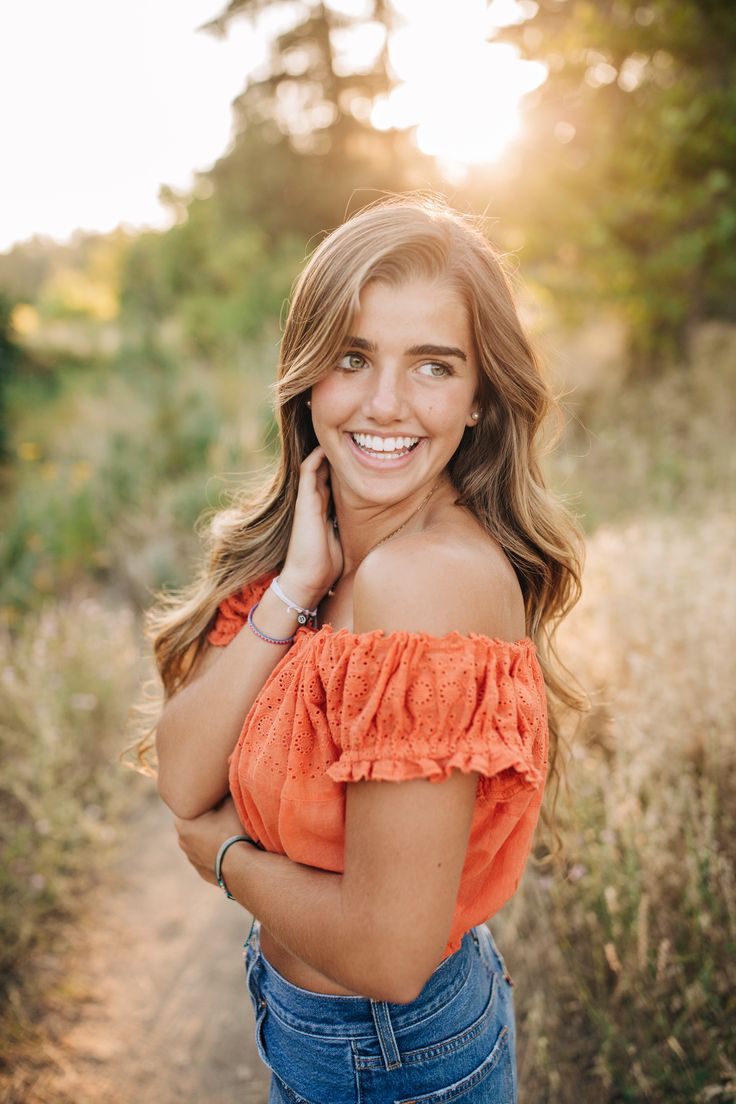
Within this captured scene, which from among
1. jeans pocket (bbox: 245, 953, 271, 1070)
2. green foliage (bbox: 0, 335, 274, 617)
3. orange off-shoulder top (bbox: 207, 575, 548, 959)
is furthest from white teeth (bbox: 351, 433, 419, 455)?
green foliage (bbox: 0, 335, 274, 617)

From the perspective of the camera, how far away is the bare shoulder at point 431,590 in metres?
1.14

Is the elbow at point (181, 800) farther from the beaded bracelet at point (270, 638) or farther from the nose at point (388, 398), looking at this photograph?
the nose at point (388, 398)

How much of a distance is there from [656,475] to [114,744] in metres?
4.96

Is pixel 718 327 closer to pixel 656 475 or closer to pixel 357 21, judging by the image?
pixel 656 475

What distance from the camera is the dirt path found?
103 inches

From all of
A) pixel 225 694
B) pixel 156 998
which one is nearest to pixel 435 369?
pixel 225 694

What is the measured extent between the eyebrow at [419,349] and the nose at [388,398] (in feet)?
0.15

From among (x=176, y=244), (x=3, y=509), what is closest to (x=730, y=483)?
(x=3, y=509)

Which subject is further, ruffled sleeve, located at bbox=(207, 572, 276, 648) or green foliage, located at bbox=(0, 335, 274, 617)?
green foliage, located at bbox=(0, 335, 274, 617)

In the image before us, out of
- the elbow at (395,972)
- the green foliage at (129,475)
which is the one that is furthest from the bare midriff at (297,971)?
the green foliage at (129,475)

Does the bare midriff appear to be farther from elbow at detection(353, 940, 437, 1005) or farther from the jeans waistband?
elbow at detection(353, 940, 437, 1005)

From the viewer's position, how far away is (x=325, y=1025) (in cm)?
136

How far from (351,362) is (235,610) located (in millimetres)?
706

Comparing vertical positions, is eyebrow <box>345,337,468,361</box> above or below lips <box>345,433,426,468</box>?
above
